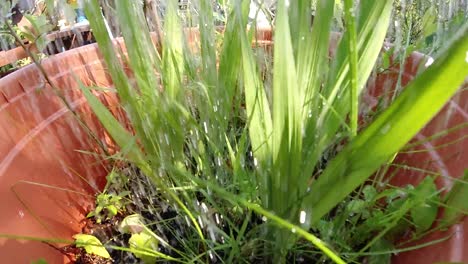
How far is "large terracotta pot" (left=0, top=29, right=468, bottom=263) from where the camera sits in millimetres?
553

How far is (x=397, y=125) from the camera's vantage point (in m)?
0.30

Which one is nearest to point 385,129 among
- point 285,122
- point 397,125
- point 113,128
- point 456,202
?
point 397,125

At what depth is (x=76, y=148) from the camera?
29.6 inches

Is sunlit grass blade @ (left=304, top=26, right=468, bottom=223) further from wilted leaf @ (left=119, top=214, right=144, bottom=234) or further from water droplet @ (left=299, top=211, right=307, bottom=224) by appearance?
wilted leaf @ (left=119, top=214, right=144, bottom=234)

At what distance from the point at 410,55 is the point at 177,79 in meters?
0.42

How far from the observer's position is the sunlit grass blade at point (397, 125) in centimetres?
25

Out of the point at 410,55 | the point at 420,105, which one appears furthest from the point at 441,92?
the point at 410,55

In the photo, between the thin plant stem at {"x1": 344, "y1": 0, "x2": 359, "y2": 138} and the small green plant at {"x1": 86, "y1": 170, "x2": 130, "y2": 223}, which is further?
the small green plant at {"x1": 86, "y1": 170, "x2": 130, "y2": 223}

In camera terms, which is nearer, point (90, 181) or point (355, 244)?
point (355, 244)

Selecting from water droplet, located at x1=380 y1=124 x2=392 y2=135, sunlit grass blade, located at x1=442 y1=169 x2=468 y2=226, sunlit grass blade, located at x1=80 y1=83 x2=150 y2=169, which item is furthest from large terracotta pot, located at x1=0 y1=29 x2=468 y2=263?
water droplet, located at x1=380 y1=124 x2=392 y2=135

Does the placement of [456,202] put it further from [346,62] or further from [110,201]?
[110,201]

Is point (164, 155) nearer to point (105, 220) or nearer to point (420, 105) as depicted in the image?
point (105, 220)

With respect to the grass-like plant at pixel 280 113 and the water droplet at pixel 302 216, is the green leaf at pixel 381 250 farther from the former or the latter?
the water droplet at pixel 302 216

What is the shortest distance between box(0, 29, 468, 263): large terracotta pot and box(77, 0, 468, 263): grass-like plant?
0.14 m
